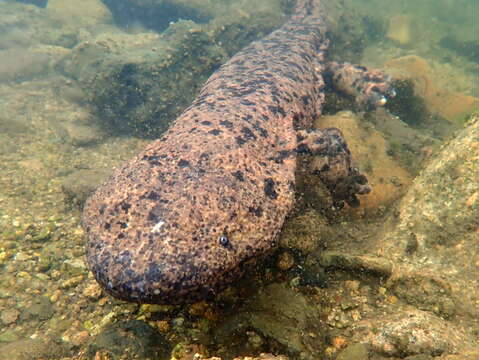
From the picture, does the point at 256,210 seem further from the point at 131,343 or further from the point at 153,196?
the point at 131,343

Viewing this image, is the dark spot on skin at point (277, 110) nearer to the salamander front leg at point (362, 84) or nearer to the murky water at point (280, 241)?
the murky water at point (280, 241)

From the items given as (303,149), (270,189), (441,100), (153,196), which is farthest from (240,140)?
(441,100)

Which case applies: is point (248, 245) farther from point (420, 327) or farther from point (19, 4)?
point (19, 4)

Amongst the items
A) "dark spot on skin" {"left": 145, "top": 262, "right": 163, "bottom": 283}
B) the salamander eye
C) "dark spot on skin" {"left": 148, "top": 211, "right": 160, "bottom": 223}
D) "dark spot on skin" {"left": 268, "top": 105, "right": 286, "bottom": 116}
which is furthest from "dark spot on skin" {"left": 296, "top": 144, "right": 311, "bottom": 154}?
"dark spot on skin" {"left": 145, "top": 262, "right": 163, "bottom": 283}

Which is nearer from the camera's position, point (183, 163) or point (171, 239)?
point (171, 239)

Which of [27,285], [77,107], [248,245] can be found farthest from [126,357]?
[77,107]

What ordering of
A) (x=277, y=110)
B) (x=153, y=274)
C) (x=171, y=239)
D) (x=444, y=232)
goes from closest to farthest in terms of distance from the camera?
(x=153, y=274)
(x=171, y=239)
(x=444, y=232)
(x=277, y=110)

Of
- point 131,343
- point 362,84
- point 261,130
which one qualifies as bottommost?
point 131,343
